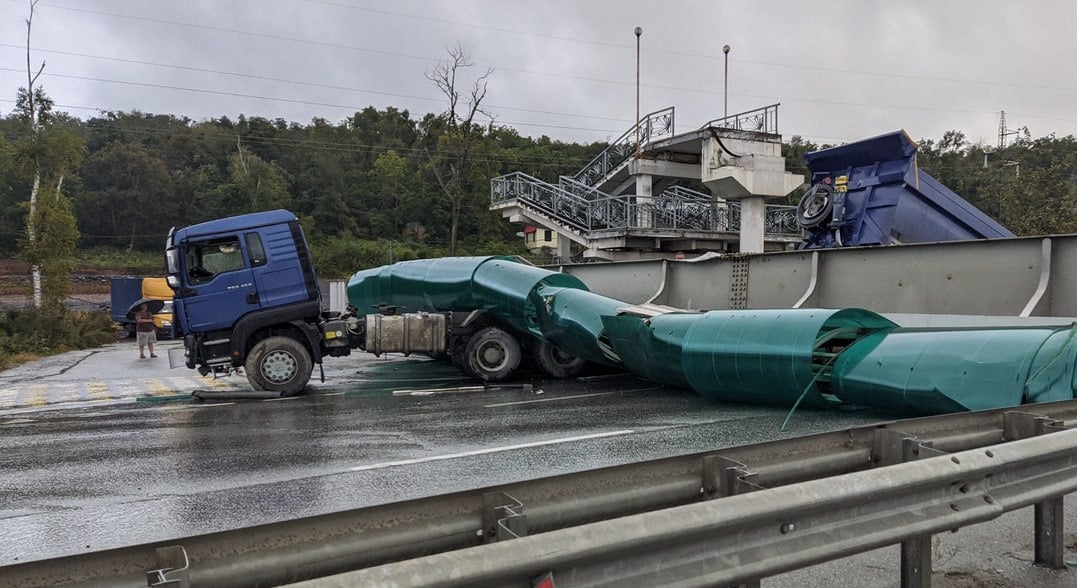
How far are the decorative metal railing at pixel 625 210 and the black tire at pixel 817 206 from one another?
1301 cm

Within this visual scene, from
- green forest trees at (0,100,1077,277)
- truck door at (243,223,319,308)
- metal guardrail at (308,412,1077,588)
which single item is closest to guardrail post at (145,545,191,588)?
metal guardrail at (308,412,1077,588)

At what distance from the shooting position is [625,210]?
30859 millimetres

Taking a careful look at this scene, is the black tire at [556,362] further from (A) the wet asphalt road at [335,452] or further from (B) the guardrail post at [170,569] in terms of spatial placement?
(B) the guardrail post at [170,569]

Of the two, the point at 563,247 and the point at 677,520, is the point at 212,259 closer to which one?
the point at 677,520

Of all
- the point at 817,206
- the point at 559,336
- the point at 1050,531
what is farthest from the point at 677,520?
the point at 817,206

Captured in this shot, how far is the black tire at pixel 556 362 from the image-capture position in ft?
43.3

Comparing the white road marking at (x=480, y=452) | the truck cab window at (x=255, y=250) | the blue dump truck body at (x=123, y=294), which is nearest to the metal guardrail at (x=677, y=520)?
the white road marking at (x=480, y=452)

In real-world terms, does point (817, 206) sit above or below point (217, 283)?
above

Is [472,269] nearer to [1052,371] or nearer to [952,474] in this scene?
[1052,371]

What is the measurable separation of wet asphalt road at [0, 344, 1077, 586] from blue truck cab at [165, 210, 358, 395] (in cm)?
71

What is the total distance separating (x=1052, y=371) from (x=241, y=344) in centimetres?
1091

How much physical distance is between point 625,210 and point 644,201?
3.78ft

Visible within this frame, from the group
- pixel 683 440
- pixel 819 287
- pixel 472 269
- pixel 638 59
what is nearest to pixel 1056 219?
pixel 638 59

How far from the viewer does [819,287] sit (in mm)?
12219
